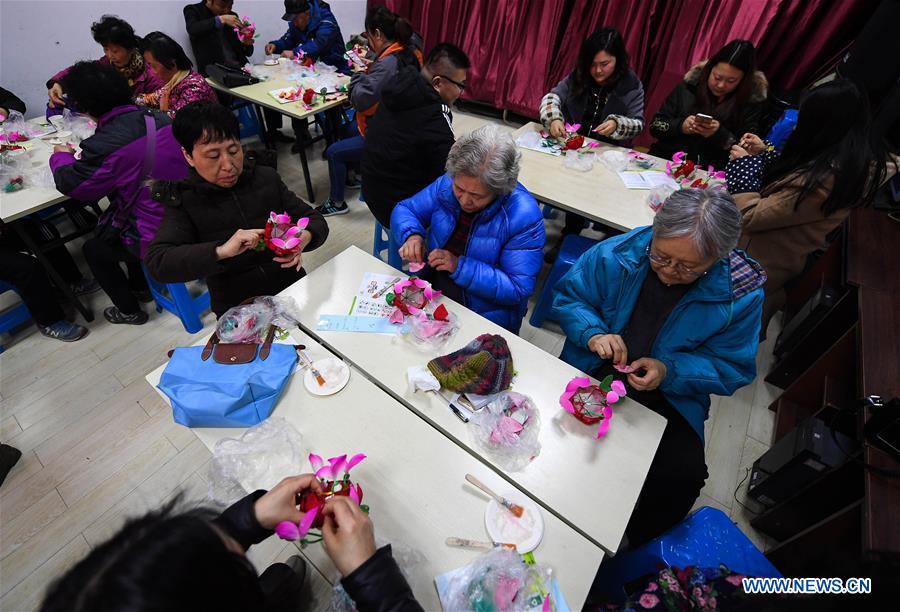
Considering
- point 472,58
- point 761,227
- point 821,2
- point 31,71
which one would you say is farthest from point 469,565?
point 472,58

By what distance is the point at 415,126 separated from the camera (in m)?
2.42

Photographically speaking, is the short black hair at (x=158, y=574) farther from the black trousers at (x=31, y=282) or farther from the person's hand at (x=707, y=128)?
the person's hand at (x=707, y=128)

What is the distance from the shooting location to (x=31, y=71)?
12.9 ft

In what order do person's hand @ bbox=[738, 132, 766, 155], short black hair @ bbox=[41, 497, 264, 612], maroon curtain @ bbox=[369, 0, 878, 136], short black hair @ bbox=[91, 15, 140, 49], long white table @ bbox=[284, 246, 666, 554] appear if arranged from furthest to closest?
maroon curtain @ bbox=[369, 0, 878, 136] → short black hair @ bbox=[91, 15, 140, 49] → person's hand @ bbox=[738, 132, 766, 155] → long white table @ bbox=[284, 246, 666, 554] → short black hair @ bbox=[41, 497, 264, 612]

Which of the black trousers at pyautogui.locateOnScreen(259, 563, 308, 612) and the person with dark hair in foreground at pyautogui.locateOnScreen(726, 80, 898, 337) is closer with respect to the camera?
the black trousers at pyautogui.locateOnScreen(259, 563, 308, 612)

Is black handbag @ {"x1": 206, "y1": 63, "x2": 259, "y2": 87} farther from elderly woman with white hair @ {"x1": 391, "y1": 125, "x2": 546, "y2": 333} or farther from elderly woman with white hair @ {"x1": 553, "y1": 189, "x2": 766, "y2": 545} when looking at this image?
elderly woman with white hair @ {"x1": 553, "y1": 189, "x2": 766, "y2": 545}

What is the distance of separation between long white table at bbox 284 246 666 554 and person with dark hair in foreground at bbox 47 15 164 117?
2.55 meters

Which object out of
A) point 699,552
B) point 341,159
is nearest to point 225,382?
point 699,552

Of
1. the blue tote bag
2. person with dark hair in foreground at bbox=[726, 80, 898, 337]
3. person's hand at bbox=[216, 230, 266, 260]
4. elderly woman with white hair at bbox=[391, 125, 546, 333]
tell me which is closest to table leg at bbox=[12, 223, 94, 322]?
person's hand at bbox=[216, 230, 266, 260]

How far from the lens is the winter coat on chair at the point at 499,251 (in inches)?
76.4

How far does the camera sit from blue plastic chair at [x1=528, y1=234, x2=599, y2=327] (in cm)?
267

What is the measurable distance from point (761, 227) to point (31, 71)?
248 inches

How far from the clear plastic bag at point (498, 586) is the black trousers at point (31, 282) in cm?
306

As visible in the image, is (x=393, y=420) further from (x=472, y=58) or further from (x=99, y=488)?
(x=472, y=58)
